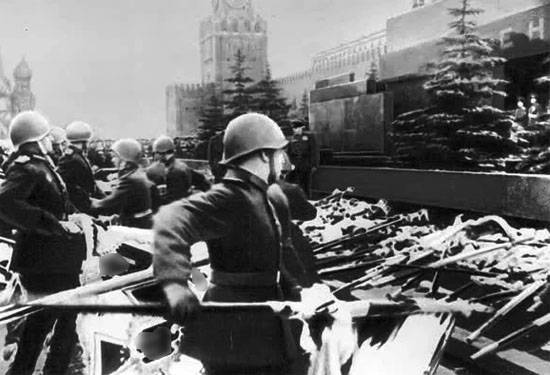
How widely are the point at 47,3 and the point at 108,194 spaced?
39.3 inches

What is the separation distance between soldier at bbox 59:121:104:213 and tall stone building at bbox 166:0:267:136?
0.44m

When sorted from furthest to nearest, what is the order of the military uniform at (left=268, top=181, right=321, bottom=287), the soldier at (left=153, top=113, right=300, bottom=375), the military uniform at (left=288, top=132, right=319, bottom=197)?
the military uniform at (left=288, top=132, right=319, bottom=197)
the military uniform at (left=268, top=181, right=321, bottom=287)
the soldier at (left=153, top=113, right=300, bottom=375)

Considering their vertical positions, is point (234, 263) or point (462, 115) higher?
point (462, 115)

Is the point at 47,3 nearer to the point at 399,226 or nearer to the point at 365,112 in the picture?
the point at 365,112

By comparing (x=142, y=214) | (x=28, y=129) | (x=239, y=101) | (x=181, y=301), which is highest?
(x=239, y=101)

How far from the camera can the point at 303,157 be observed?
12.6 feet

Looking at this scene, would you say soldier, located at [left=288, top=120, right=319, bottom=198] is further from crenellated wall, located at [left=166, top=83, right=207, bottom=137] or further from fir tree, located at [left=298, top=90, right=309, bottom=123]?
crenellated wall, located at [left=166, top=83, right=207, bottom=137]

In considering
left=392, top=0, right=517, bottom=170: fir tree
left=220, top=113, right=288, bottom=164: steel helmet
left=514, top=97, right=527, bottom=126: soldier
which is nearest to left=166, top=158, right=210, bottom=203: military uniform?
left=220, top=113, right=288, bottom=164: steel helmet

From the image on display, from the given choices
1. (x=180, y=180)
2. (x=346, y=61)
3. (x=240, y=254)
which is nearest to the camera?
(x=240, y=254)

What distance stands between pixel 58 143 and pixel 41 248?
0.53 m

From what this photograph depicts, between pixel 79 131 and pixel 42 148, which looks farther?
pixel 79 131

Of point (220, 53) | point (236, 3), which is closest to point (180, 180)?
point (220, 53)

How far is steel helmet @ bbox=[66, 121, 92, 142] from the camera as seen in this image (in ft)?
12.8

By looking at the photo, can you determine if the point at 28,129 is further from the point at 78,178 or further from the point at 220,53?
the point at 220,53
